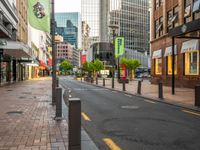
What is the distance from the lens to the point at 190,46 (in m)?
32.2

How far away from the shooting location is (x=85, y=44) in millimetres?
198500

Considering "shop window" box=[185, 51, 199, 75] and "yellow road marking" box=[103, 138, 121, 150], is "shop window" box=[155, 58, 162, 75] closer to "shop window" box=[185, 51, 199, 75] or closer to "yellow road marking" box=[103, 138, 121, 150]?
"shop window" box=[185, 51, 199, 75]

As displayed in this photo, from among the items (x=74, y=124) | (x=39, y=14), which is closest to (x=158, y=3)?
(x=39, y=14)

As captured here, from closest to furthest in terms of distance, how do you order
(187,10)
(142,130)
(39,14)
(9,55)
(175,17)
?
(142,130), (39,14), (187,10), (175,17), (9,55)

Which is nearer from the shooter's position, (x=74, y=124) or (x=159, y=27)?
(x=74, y=124)

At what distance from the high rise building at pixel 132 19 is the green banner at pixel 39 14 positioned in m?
117

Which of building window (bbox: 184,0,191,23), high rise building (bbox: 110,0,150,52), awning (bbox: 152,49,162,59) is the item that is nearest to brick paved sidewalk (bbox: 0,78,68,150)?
building window (bbox: 184,0,191,23)

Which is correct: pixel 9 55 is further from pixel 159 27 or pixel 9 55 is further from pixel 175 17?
pixel 175 17

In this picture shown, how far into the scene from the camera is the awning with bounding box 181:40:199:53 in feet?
102

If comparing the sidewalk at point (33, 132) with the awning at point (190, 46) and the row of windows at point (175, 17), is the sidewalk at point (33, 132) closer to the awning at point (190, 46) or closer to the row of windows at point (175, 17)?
the row of windows at point (175, 17)

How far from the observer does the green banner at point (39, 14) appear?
14145mm

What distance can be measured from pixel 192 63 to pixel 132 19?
11561 centimetres

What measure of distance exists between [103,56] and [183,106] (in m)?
130

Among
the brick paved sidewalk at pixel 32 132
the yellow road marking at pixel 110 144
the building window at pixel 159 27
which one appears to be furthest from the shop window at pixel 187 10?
the yellow road marking at pixel 110 144
